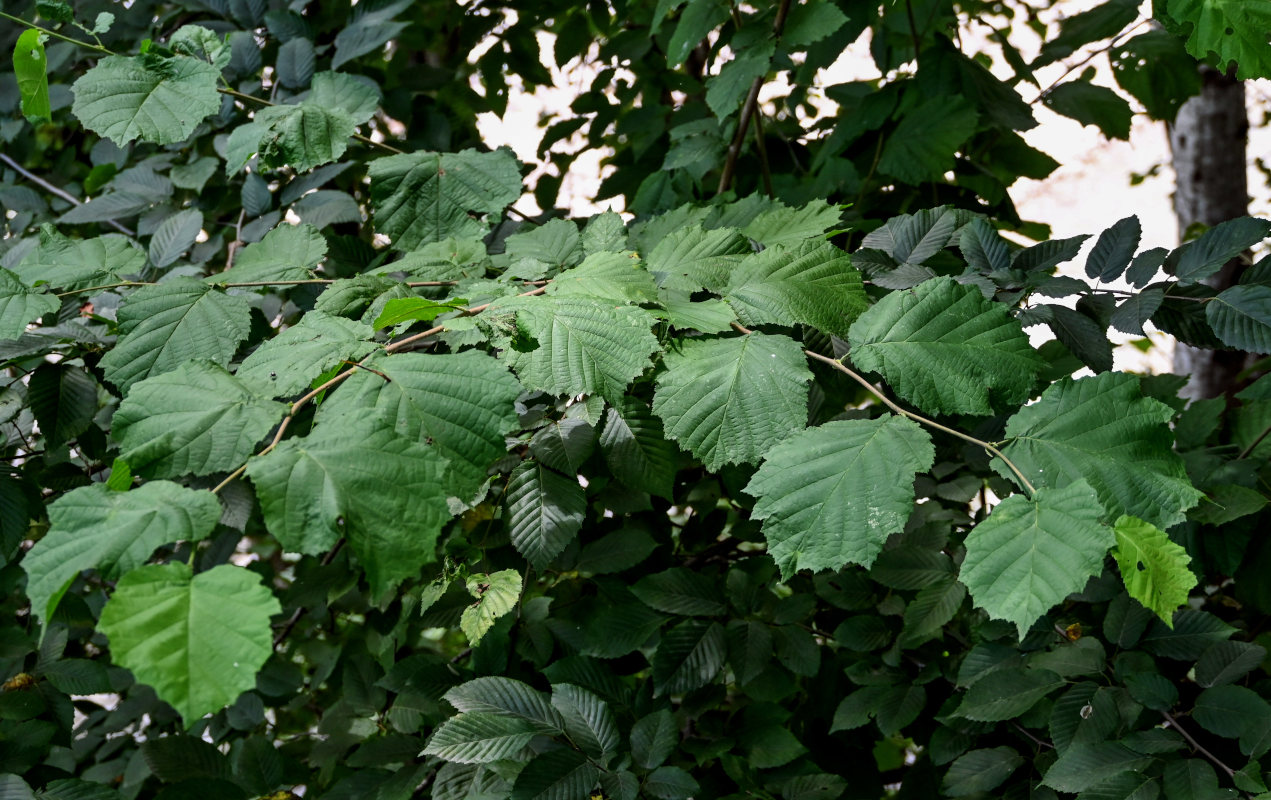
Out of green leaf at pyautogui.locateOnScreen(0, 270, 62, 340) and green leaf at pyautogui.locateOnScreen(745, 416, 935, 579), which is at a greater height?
green leaf at pyautogui.locateOnScreen(0, 270, 62, 340)

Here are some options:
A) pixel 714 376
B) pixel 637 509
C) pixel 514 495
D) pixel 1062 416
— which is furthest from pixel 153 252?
pixel 1062 416

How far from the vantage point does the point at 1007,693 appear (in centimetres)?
134

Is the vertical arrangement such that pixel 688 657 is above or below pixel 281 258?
below

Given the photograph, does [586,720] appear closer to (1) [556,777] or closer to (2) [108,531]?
(1) [556,777]

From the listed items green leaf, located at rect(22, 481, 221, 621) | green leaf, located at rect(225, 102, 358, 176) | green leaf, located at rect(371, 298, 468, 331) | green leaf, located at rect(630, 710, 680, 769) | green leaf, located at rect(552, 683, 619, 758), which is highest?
green leaf, located at rect(225, 102, 358, 176)

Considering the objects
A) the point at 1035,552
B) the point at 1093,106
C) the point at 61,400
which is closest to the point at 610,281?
the point at 1035,552

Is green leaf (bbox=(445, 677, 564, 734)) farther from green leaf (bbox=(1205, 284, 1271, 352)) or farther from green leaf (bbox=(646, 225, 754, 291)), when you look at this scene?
green leaf (bbox=(1205, 284, 1271, 352))

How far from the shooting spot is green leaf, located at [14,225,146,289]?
4.27 feet

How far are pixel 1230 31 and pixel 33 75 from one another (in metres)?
1.50

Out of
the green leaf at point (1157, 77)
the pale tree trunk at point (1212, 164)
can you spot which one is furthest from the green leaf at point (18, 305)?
the pale tree trunk at point (1212, 164)

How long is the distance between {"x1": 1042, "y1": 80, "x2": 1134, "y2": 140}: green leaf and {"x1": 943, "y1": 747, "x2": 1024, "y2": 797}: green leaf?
4.35 feet

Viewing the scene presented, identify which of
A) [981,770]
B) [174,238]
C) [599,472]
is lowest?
[981,770]

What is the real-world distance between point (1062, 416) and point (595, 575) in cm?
96

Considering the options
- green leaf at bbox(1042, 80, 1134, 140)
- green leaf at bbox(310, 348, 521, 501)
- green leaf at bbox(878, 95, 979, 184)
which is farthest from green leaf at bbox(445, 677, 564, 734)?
green leaf at bbox(1042, 80, 1134, 140)
